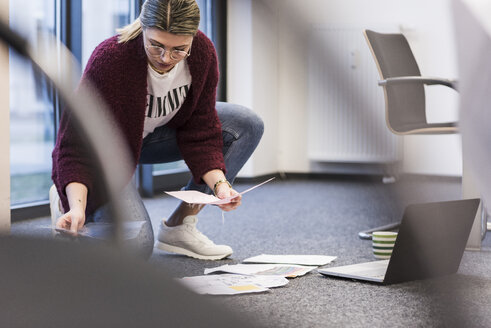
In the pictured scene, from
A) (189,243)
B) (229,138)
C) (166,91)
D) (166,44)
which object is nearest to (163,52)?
(166,44)

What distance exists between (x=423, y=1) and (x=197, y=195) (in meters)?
0.56

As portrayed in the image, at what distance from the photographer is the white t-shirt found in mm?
931

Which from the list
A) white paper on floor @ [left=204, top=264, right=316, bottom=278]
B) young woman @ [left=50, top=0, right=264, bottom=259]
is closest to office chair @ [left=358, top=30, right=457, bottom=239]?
young woman @ [left=50, top=0, right=264, bottom=259]

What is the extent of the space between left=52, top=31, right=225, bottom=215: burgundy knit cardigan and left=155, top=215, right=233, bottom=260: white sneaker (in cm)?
23

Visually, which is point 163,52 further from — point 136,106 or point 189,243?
point 189,243

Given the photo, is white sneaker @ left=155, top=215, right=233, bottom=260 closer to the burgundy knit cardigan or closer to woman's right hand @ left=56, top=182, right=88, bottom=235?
the burgundy knit cardigan

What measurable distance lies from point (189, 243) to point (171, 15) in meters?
0.60

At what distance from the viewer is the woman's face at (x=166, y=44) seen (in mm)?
746

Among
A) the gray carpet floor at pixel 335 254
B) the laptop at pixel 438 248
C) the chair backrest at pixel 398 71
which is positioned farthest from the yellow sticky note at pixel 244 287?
the chair backrest at pixel 398 71

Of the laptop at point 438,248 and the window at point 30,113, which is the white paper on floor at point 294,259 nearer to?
the laptop at point 438,248

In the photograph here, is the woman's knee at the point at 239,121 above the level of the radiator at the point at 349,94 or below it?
below

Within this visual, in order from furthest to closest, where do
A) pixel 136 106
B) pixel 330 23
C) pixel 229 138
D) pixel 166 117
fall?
pixel 229 138
pixel 166 117
pixel 136 106
pixel 330 23

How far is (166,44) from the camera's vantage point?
76 cm

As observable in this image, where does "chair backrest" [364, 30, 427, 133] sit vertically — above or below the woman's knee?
above
